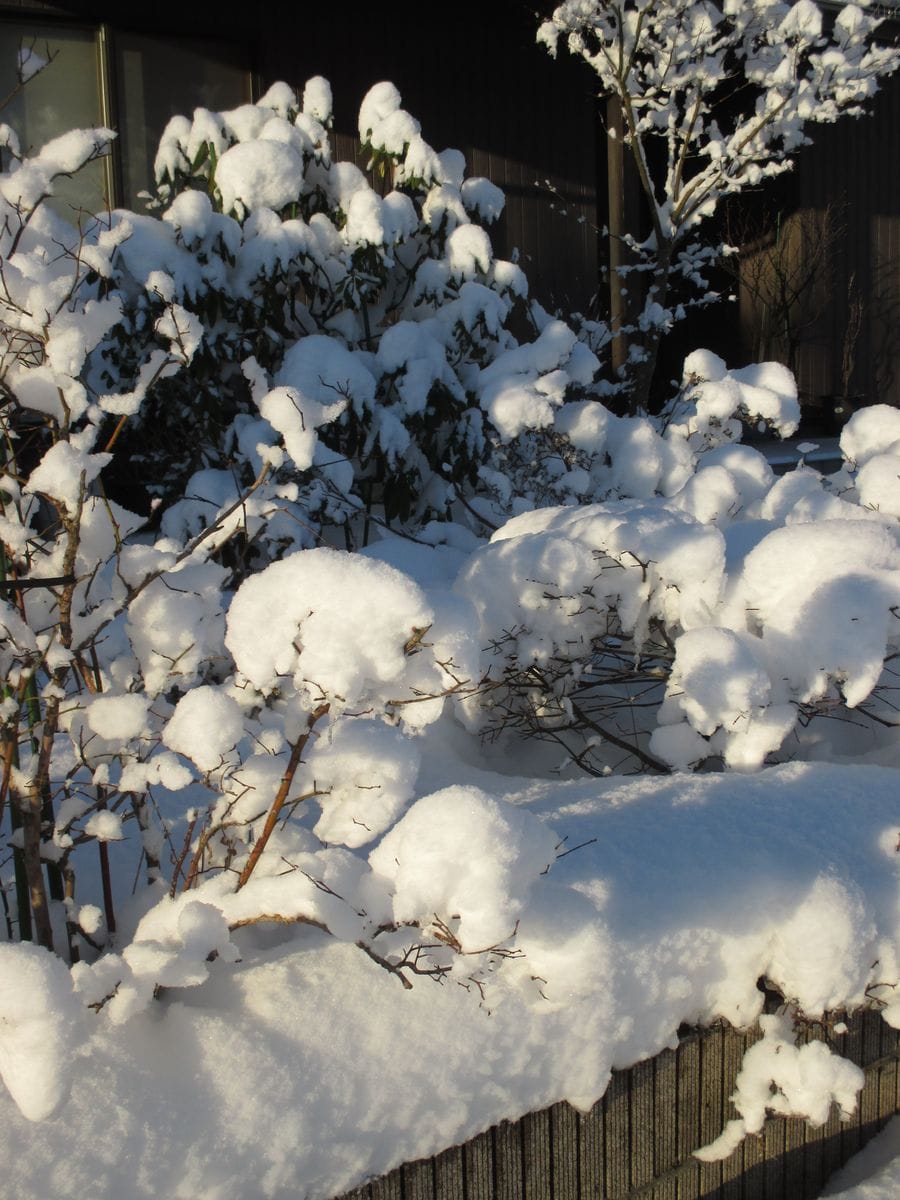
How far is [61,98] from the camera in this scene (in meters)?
7.09

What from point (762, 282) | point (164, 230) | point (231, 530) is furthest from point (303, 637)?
point (762, 282)

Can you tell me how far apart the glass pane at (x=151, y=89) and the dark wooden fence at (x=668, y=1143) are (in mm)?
6226

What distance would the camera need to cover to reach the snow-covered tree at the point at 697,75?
25.8 ft

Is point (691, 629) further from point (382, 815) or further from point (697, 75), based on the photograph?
point (697, 75)

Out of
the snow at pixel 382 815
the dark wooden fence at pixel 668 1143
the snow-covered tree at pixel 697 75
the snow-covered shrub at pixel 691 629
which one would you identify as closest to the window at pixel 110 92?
the snow-covered tree at pixel 697 75

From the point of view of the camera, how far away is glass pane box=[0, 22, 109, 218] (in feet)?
22.7

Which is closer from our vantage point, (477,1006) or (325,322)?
(477,1006)

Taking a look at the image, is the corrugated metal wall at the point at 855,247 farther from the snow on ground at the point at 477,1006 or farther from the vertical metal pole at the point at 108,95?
the snow on ground at the point at 477,1006

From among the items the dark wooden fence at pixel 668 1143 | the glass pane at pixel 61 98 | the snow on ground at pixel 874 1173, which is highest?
the glass pane at pixel 61 98

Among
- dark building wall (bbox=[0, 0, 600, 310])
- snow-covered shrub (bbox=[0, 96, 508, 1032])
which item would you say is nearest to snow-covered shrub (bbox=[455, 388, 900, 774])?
snow-covered shrub (bbox=[0, 96, 508, 1032])

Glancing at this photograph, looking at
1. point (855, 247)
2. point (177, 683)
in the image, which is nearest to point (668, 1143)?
point (177, 683)

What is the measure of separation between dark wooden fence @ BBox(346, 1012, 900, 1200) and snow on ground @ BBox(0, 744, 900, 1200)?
0.07m

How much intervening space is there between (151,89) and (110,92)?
11.0 inches

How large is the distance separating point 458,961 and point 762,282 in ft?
32.3
